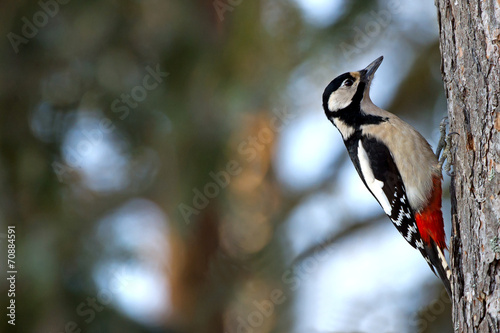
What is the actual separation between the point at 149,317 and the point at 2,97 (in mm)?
2216

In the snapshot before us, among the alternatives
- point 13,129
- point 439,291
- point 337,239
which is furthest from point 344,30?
point 13,129

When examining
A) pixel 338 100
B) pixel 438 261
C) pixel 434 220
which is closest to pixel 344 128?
pixel 338 100

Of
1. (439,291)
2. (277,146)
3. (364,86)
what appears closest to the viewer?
(364,86)

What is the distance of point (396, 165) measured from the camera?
3346mm

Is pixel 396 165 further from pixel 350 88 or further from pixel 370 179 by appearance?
pixel 350 88

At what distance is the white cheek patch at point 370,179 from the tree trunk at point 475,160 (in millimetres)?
1019

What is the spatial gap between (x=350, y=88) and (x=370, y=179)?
1.92ft

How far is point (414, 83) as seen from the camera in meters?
5.27

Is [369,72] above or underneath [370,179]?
above

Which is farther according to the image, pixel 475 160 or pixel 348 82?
pixel 348 82

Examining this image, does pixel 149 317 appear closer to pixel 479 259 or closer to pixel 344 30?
pixel 344 30

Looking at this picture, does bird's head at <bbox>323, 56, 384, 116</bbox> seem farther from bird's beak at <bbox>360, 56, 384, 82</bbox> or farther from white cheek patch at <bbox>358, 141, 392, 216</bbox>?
white cheek patch at <bbox>358, 141, 392, 216</bbox>

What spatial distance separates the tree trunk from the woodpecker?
31.0 inches

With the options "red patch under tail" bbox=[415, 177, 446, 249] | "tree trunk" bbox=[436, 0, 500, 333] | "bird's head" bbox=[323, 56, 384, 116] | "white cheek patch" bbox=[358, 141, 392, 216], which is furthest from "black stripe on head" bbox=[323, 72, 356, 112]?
"tree trunk" bbox=[436, 0, 500, 333]
